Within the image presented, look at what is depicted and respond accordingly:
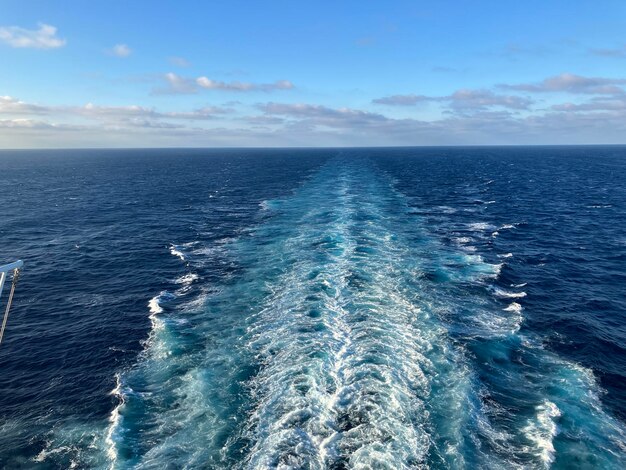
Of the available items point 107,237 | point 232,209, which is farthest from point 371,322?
point 232,209

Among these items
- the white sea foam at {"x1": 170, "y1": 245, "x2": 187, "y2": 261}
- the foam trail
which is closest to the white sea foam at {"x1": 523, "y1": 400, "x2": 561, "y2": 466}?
the foam trail

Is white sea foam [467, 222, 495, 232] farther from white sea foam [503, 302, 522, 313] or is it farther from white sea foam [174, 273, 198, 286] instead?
white sea foam [174, 273, 198, 286]

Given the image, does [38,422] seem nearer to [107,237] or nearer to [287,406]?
[287,406]

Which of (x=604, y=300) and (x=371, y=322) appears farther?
(x=604, y=300)

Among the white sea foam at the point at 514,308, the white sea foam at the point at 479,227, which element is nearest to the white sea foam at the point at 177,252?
the white sea foam at the point at 514,308

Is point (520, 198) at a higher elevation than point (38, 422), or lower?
higher

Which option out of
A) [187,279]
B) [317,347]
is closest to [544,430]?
[317,347]

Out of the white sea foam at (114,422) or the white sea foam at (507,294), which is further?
the white sea foam at (507,294)

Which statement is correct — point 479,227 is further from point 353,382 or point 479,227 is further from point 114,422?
point 114,422

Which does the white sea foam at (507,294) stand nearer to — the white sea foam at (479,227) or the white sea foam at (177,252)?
the white sea foam at (479,227)
